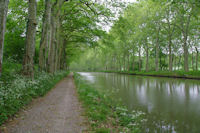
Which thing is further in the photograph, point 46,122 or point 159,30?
point 159,30

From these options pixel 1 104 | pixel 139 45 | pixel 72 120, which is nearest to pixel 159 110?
pixel 72 120

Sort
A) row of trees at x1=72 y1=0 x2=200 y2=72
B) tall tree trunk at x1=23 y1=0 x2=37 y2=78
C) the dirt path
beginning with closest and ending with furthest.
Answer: the dirt path → tall tree trunk at x1=23 y1=0 x2=37 y2=78 → row of trees at x1=72 y1=0 x2=200 y2=72

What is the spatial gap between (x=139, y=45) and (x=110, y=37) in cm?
2379

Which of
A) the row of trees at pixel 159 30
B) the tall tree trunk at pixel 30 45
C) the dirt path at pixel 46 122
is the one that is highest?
the row of trees at pixel 159 30

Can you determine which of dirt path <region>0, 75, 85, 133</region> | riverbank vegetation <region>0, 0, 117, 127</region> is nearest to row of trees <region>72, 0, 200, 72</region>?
riverbank vegetation <region>0, 0, 117, 127</region>

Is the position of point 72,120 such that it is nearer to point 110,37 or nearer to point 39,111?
point 39,111

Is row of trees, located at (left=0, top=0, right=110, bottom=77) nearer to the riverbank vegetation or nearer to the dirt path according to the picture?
the riverbank vegetation

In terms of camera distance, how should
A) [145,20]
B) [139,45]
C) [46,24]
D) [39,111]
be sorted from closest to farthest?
[39,111], [46,24], [145,20], [139,45]

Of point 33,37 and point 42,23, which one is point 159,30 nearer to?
point 42,23

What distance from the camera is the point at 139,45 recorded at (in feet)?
127

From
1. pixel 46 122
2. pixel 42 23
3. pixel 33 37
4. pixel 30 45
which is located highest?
pixel 42 23

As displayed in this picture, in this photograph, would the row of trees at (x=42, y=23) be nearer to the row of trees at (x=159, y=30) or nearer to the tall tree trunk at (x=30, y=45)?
the tall tree trunk at (x=30, y=45)

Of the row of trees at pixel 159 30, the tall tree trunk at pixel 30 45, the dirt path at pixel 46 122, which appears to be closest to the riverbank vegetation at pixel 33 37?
the tall tree trunk at pixel 30 45

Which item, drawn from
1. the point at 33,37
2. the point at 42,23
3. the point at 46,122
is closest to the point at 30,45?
the point at 33,37
